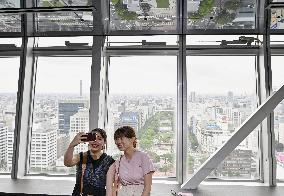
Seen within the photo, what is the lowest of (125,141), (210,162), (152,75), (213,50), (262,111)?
(210,162)

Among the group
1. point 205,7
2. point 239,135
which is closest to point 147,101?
point 239,135

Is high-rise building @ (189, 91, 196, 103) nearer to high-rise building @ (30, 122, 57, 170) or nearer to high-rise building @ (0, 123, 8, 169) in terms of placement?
high-rise building @ (30, 122, 57, 170)

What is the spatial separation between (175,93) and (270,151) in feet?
6.43

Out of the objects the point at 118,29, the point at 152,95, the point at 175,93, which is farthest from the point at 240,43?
the point at 118,29

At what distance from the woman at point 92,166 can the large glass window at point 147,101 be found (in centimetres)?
281

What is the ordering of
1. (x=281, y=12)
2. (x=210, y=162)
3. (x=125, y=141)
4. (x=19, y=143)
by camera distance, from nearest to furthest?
(x=125, y=141), (x=210, y=162), (x=281, y=12), (x=19, y=143)

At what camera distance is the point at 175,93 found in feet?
18.5

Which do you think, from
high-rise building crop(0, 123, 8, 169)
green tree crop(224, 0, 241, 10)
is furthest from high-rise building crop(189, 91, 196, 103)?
high-rise building crop(0, 123, 8, 169)

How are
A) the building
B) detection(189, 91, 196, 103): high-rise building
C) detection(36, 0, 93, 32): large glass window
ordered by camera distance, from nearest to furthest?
1. detection(36, 0, 93, 32): large glass window
2. the building
3. detection(189, 91, 196, 103): high-rise building

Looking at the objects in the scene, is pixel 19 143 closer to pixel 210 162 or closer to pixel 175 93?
pixel 175 93

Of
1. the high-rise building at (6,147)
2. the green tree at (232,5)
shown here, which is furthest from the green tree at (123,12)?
the high-rise building at (6,147)

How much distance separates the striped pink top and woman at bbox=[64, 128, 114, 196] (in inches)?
6.7

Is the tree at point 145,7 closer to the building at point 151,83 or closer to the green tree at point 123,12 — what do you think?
the building at point 151,83

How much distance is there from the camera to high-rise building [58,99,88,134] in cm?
575
